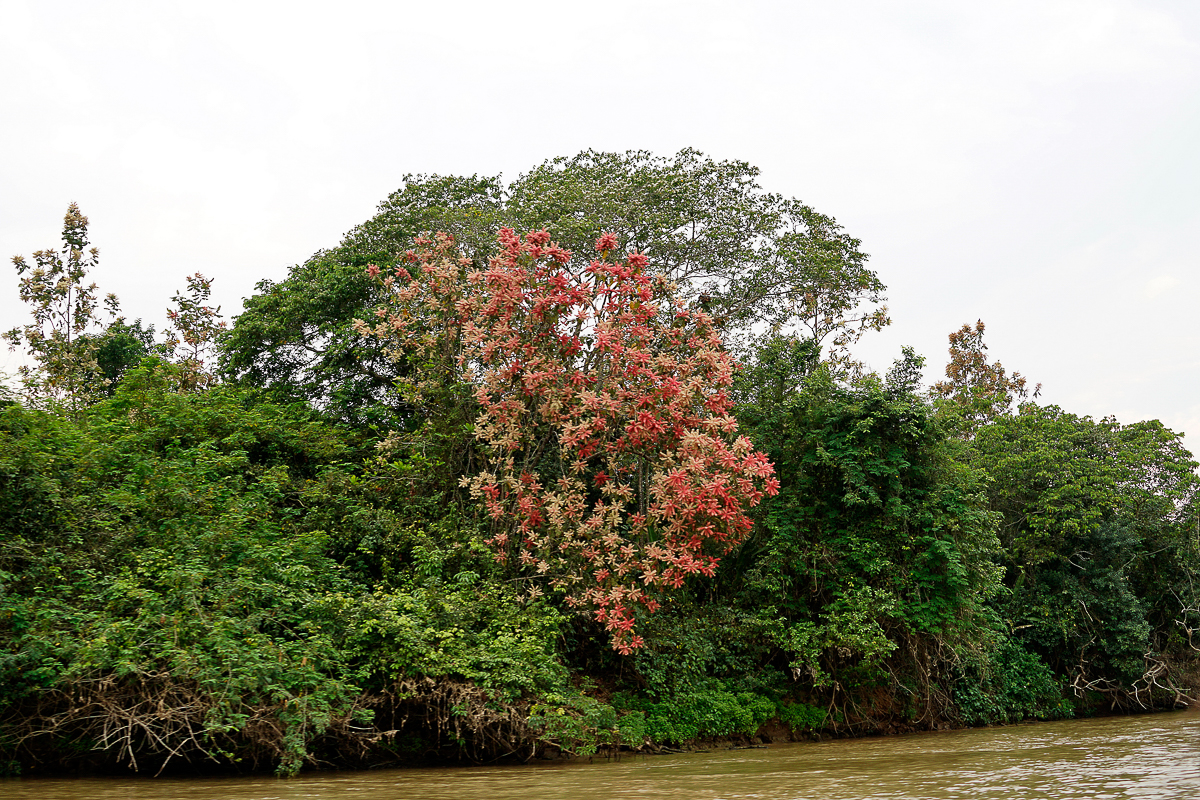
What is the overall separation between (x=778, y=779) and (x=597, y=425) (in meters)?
4.85

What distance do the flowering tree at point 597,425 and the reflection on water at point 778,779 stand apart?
2290 millimetres

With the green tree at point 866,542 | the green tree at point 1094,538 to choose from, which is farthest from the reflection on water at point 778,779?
the green tree at point 1094,538

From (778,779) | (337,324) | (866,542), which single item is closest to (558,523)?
A: (778,779)

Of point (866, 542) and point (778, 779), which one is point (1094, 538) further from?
point (778, 779)

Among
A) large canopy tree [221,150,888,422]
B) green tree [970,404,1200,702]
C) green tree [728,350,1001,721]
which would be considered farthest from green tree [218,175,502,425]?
green tree [970,404,1200,702]

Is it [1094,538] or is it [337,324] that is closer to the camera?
[337,324]

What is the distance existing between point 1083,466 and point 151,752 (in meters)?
18.0

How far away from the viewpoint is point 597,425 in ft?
39.3

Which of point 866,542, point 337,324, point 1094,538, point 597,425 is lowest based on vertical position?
point 866,542

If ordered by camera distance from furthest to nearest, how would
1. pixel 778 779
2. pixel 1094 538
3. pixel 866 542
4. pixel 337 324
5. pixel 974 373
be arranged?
pixel 974 373
pixel 1094 538
pixel 337 324
pixel 866 542
pixel 778 779

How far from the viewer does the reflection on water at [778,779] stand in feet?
25.2

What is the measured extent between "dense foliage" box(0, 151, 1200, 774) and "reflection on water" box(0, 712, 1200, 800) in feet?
1.64

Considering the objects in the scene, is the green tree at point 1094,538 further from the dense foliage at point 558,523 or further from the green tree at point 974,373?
the green tree at point 974,373

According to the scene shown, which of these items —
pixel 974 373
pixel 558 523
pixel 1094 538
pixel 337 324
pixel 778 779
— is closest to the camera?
pixel 778 779
